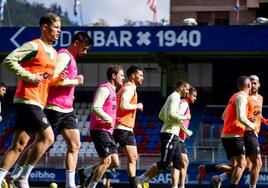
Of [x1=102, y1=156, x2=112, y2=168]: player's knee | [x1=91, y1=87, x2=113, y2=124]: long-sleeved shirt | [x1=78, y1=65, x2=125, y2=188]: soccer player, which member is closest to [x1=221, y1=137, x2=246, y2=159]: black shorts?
[x1=78, y1=65, x2=125, y2=188]: soccer player

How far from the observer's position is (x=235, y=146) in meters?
15.8

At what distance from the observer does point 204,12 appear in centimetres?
4334

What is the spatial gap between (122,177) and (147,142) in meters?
3.39

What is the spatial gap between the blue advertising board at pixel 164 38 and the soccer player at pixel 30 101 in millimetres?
17680

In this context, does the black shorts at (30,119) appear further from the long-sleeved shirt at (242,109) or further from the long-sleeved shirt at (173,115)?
the long-sleeved shirt at (173,115)

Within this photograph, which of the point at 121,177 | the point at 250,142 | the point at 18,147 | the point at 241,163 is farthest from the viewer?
the point at 121,177

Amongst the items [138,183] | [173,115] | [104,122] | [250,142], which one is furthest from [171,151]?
[104,122]

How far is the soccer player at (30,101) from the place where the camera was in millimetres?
10703

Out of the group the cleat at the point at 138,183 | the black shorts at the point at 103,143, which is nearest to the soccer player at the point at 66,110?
the black shorts at the point at 103,143

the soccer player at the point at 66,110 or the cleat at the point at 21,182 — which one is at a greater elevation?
the soccer player at the point at 66,110

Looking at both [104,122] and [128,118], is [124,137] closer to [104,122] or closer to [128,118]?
[128,118]

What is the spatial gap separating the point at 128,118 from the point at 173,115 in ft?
4.25

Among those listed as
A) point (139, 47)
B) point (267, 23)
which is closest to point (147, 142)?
point (139, 47)

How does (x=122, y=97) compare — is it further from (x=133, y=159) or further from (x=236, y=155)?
(x=236, y=155)
